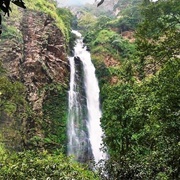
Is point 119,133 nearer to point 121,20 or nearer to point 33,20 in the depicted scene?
point 33,20

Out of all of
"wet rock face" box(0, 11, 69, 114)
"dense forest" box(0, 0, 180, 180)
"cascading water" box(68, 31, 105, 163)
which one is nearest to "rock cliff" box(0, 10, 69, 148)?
"wet rock face" box(0, 11, 69, 114)

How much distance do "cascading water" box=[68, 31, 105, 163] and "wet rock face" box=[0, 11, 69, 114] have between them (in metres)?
1.58

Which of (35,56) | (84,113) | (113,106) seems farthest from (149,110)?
(35,56)

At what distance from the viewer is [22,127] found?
21.6 meters

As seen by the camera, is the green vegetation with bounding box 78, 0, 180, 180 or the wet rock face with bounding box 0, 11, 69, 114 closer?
the green vegetation with bounding box 78, 0, 180, 180

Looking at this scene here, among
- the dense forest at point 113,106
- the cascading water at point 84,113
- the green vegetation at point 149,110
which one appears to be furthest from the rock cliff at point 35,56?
the green vegetation at point 149,110

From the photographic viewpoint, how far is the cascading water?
24031 millimetres

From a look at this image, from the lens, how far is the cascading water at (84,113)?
2403cm

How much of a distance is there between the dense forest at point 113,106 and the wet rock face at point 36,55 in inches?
4.9

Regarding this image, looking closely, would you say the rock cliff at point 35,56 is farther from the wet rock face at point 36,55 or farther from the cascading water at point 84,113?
the cascading water at point 84,113

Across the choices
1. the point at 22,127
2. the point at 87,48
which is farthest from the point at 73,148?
the point at 87,48

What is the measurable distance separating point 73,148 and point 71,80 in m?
7.12

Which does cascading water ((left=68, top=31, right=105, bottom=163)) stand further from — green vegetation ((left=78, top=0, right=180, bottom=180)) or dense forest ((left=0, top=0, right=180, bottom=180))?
green vegetation ((left=78, top=0, right=180, bottom=180))

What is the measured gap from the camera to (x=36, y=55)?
26.8 m
